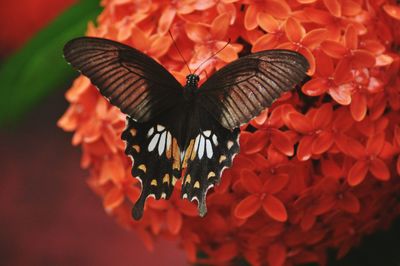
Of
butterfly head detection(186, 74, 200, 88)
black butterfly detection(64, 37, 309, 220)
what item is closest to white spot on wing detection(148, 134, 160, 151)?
black butterfly detection(64, 37, 309, 220)

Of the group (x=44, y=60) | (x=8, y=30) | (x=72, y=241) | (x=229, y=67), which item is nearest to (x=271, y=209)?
(x=229, y=67)

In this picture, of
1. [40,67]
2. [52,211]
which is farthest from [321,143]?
[52,211]

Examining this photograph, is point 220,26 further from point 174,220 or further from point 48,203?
point 48,203

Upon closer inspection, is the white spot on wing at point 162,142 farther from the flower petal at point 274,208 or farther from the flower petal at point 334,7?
the flower petal at point 334,7

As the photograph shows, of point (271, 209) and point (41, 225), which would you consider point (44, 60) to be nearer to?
point (271, 209)

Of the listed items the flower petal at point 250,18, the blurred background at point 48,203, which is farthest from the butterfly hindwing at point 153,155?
the blurred background at point 48,203

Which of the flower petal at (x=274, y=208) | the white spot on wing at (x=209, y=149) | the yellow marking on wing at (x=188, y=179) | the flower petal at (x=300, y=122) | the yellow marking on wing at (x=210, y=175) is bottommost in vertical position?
the flower petal at (x=274, y=208)
